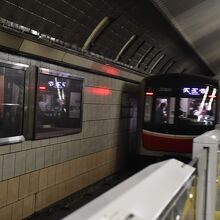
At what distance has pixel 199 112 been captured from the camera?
9.62 m

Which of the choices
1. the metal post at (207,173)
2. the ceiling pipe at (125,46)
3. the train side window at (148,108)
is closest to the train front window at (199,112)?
the train side window at (148,108)

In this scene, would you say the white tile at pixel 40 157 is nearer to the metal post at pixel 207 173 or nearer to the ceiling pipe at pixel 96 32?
the ceiling pipe at pixel 96 32

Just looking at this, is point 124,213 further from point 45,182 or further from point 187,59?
point 187,59

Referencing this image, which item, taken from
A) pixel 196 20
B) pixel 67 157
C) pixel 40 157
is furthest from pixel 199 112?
pixel 40 157

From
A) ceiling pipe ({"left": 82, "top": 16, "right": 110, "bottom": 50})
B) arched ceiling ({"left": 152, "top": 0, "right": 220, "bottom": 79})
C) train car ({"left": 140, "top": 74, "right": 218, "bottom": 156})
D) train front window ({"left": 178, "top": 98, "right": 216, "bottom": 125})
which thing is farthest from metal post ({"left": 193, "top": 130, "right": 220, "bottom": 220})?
train front window ({"left": 178, "top": 98, "right": 216, "bottom": 125})

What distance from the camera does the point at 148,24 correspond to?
25.6ft

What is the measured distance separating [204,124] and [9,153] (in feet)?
19.0

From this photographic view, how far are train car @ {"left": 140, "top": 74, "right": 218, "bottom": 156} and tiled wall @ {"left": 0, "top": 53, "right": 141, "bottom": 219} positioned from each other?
66 centimetres

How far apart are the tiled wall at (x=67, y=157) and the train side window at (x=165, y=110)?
0.83 meters

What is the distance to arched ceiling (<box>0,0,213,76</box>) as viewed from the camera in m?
5.12

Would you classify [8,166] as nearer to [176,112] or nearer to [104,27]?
[104,27]

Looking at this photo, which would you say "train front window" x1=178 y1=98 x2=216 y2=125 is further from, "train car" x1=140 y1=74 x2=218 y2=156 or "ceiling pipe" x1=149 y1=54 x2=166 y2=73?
"ceiling pipe" x1=149 y1=54 x2=166 y2=73

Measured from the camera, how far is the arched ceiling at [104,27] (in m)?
5.12

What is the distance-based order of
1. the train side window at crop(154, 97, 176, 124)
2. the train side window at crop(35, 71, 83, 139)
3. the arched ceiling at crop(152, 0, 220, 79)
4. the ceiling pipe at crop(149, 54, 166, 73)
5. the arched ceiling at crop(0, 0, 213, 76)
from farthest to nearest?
the ceiling pipe at crop(149, 54, 166, 73), the train side window at crop(154, 97, 176, 124), the arched ceiling at crop(152, 0, 220, 79), the train side window at crop(35, 71, 83, 139), the arched ceiling at crop(0, 0, 213, 76)
